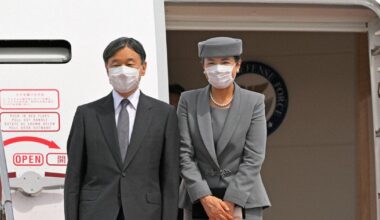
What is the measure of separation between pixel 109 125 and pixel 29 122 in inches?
36.2

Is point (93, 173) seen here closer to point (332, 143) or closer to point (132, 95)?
point (132, 95)

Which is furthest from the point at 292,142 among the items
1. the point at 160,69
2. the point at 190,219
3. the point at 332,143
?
the point at 190,219

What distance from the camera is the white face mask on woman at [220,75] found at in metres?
3.64

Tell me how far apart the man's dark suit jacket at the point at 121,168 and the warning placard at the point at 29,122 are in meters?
0.78

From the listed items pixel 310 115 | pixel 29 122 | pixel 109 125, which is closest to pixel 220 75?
pixel 109 125

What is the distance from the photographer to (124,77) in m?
3.50

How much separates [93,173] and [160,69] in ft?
3.47

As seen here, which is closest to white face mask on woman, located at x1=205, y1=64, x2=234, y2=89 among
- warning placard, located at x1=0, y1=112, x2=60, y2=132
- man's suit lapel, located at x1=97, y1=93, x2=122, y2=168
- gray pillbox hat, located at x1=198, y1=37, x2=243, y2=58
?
gray pillbox hat, located at x1=198, y1=37, x2=243, y2=58

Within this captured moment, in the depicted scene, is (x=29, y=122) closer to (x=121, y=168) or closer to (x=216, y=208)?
(x=121, y=168)

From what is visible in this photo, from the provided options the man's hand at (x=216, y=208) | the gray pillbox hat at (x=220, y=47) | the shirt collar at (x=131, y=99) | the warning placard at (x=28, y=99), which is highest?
the gray pillbox hat at (x=220, y=47)

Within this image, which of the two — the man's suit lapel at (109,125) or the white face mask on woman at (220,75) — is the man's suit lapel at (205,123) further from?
the man's suit lapel at (109,125)

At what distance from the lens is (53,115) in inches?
171

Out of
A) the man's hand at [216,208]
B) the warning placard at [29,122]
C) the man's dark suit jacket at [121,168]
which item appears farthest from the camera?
the warning placard at [29,122]

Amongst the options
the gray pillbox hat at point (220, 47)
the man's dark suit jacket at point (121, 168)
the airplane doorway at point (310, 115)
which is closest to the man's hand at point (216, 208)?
the man's dark suit jacket at point (121, 168)
